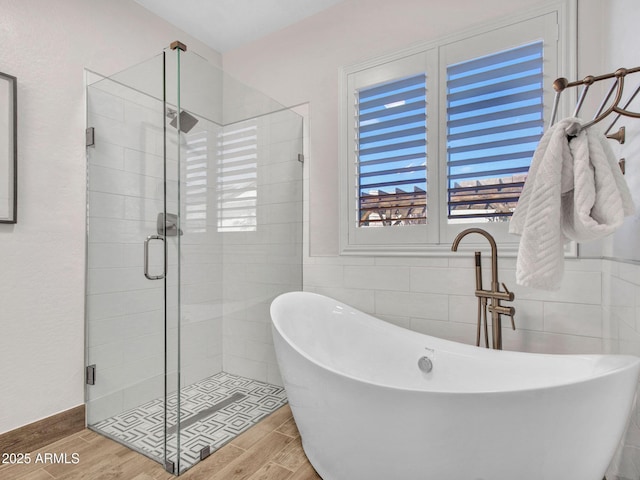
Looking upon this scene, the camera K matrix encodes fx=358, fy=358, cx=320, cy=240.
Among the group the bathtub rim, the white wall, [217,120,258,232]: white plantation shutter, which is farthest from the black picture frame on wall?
the bathtub rim

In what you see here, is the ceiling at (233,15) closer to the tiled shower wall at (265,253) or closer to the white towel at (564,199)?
the tiled shower wall at (265,253)

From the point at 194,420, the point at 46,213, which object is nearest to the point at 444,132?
the point at 194,420

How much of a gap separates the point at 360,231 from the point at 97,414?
1.80 meters

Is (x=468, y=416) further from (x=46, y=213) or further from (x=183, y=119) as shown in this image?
(x=46, y=213)

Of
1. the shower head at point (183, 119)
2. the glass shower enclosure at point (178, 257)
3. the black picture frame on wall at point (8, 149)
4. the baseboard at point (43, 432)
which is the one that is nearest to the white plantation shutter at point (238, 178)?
the glass shower enclosure at point (178, 257)

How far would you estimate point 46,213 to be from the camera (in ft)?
5.95

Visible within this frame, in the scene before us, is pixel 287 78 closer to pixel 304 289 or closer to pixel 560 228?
pixel 304 289

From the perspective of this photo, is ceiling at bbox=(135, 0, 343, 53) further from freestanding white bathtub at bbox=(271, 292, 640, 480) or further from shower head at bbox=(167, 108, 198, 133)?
freestanding white bathtub at bbox=(271, 292, 640, 480)

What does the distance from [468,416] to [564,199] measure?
737 mm

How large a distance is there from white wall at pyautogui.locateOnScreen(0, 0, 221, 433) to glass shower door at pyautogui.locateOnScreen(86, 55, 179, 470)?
0.08 metres

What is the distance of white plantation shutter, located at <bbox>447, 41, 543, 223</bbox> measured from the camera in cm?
176

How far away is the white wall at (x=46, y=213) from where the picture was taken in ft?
5.57

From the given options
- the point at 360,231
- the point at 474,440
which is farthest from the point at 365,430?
the point at 360,231

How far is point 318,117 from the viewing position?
2.38 meters
